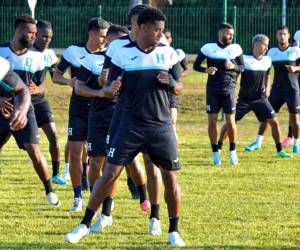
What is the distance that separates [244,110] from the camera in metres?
17.1

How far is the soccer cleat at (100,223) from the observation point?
9.76 metres

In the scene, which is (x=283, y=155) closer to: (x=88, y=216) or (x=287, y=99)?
(x=287, y=99)

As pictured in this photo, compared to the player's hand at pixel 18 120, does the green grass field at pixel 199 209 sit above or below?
→ below

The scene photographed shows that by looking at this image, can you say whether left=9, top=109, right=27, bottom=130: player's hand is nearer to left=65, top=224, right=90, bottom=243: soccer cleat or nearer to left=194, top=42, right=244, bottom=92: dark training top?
left=65, top=224, right=90, bottom=243: soccer cleat

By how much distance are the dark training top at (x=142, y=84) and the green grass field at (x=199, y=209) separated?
1.24 m

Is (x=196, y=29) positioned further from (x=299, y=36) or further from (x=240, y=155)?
(x=240, y=155)

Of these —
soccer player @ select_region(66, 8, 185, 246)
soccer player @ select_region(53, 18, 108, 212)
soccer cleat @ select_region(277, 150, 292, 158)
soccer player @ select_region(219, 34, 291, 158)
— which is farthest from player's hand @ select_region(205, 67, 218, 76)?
soccer player @ select_region(66, 8, 185, 246)

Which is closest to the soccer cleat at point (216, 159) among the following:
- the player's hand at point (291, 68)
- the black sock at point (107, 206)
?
the player's hand at point (291, 68)

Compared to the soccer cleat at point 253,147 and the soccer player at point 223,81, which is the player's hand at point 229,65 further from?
the soccer cleat at point 253,147

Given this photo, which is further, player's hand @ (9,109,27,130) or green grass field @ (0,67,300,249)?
green grass field @ (0,67,300,249)

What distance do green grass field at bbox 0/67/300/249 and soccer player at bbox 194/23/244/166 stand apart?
52 cm

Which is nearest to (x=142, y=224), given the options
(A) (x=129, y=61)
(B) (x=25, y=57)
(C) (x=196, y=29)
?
(A) (x=129, y=61)

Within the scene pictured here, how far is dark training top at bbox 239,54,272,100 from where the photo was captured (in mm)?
16953

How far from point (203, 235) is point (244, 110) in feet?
25.4
